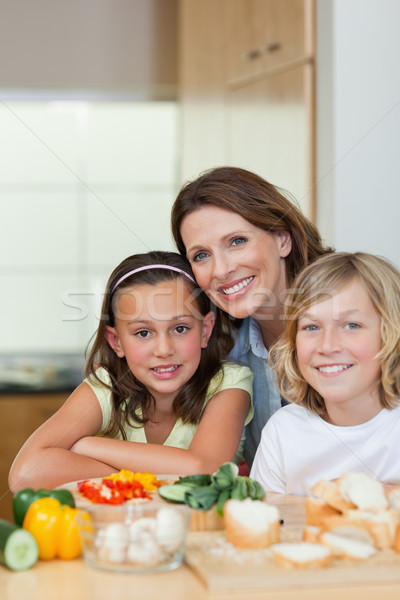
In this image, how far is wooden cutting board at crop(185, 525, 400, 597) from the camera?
844mm

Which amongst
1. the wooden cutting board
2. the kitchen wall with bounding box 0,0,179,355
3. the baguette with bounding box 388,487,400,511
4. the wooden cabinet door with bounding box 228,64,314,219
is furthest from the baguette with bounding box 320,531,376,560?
the kitchen wall with bounding box 0,0,179,355

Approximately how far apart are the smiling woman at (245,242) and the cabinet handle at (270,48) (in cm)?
118

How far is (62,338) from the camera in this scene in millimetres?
4273

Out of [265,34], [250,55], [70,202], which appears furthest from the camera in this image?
[70,202]

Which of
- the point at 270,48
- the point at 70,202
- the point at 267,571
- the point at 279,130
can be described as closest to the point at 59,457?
the point at 267,571

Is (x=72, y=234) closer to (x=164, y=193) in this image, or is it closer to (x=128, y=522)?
(x=164, y=193)

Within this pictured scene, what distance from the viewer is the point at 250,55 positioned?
312 cm

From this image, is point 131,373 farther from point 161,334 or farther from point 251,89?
point 251,89

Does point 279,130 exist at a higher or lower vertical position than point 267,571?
higher

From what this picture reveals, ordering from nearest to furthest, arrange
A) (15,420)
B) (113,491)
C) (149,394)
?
(113,491), (149,394), (15,420)

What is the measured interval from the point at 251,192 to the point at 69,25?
2653 mm

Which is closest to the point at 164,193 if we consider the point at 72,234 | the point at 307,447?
the point at 72,234

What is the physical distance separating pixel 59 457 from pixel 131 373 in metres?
0.39

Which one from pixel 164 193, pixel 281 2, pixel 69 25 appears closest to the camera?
pixel 281 2
